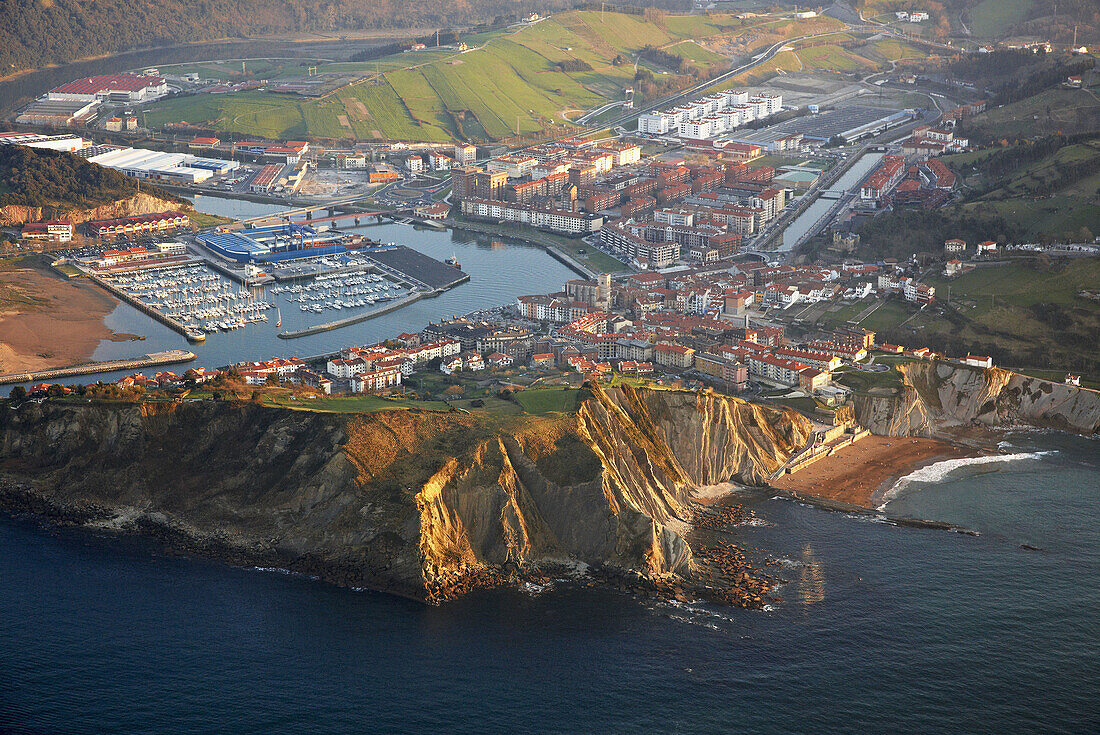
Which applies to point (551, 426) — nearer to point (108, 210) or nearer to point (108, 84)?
point (108, 210)

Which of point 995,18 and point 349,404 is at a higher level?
point 995,18

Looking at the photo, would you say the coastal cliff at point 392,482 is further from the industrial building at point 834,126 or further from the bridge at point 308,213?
the industrial building at point 834,126

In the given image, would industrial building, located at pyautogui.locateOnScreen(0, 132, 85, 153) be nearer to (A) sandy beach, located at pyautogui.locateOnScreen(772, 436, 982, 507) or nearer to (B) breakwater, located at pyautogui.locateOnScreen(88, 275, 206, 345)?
(B) breakwater, located at pyautogui.locateOnScreen(88, 275, 206, 345)

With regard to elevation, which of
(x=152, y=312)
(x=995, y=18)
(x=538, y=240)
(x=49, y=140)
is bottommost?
(x=152, y=312)

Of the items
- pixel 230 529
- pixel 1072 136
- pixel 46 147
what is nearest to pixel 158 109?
pixel 46 147

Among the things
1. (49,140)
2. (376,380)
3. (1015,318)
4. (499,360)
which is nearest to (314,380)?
(376,380)

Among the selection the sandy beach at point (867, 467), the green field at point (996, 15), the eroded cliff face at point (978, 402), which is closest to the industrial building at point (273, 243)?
the eroded cliff face at point (978, 402)
